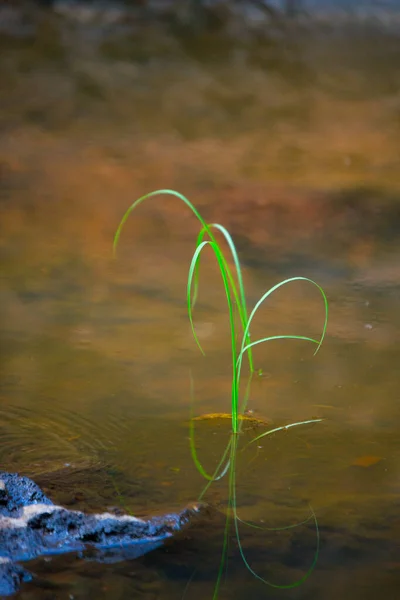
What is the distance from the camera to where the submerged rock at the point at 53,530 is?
124 cm

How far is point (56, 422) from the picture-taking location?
1.72 meters

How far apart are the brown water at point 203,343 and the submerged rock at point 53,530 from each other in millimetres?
27

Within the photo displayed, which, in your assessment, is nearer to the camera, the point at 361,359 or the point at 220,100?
the point at 361,359

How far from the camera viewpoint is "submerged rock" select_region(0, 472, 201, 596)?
1.24m

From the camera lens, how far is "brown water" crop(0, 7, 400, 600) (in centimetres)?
132

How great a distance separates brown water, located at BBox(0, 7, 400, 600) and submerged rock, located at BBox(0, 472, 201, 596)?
1.1 inches

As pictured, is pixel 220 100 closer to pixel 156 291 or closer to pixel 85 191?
→ pixel 85 191

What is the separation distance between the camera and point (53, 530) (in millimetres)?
1271

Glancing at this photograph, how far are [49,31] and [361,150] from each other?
324 cm

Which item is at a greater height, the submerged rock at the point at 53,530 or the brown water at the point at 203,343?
the submerged rock at the point at 53,530

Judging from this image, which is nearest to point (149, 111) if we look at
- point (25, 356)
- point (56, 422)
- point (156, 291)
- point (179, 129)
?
point (179, 129)

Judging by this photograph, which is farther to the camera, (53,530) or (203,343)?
(203,343)

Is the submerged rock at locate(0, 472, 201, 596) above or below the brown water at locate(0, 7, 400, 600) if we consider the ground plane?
above

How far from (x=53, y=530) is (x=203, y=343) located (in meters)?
0.91
